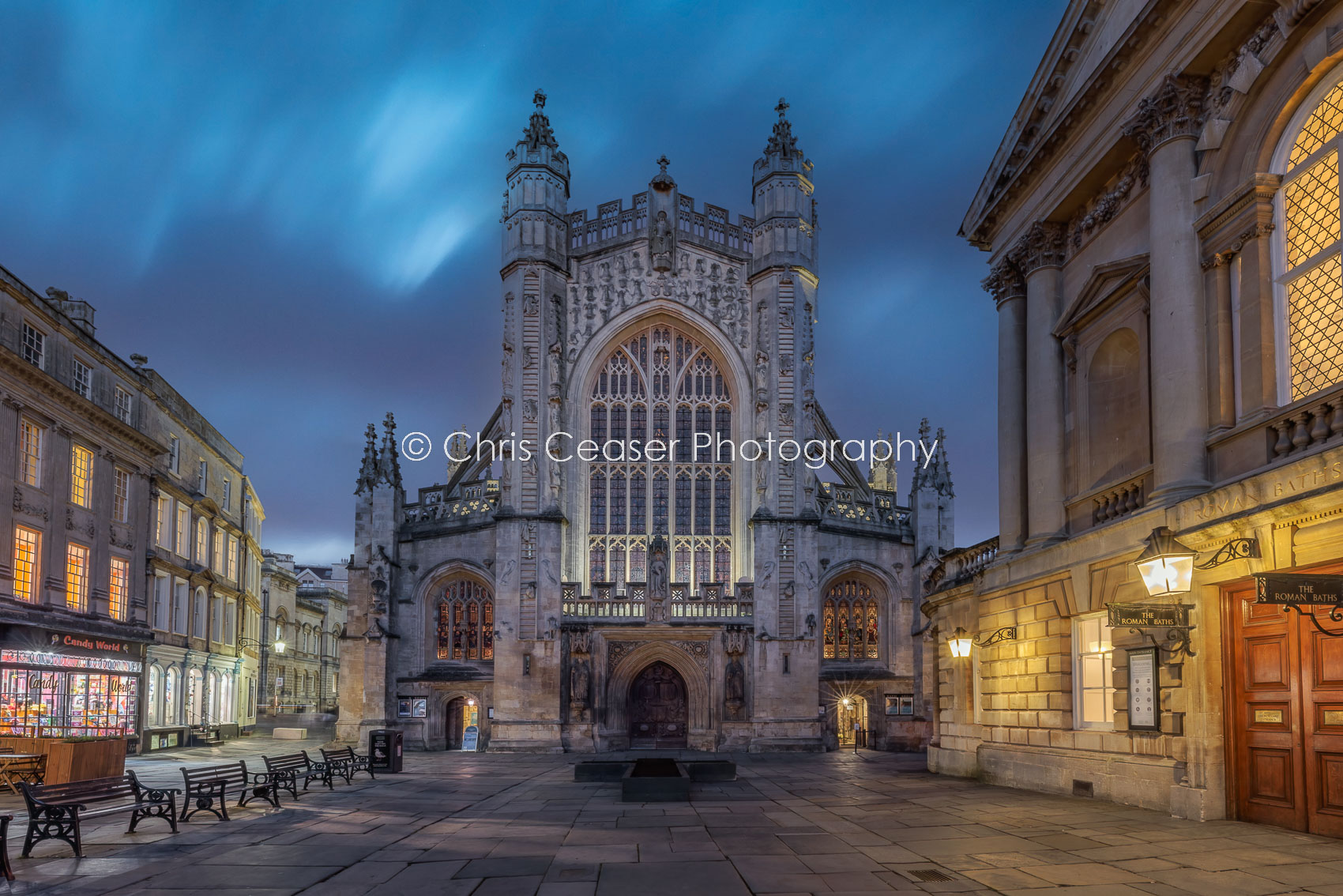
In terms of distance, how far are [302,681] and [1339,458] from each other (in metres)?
74.3

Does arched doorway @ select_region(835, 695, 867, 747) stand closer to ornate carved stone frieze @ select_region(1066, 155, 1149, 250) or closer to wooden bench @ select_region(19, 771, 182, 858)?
ornate carved stone frieze @ select_region(1066, 155, 1149, 250)

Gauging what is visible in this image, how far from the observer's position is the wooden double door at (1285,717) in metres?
11.5

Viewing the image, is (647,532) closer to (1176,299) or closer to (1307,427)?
(1176,299)

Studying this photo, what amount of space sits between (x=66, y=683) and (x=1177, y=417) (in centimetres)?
2806

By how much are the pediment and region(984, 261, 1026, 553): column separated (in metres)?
1.70

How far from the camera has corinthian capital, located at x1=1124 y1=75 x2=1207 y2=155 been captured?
1510 cm

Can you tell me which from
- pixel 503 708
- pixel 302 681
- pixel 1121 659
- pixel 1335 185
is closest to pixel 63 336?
pixel 503 708

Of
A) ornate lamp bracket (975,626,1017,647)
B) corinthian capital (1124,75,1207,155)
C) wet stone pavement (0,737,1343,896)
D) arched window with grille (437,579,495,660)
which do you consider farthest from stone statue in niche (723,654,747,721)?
corinthian capital (1124,75,1207,155)

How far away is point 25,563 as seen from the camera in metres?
27.0

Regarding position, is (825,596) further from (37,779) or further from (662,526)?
(37,779)

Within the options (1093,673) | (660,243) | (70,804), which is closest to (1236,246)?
(1093,673)

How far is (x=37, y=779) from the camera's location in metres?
18.0

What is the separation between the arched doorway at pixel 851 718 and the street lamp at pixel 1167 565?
1031 inches

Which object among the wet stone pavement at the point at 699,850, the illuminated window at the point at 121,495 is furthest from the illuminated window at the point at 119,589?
the wet stone pavement at the point at 699,850
